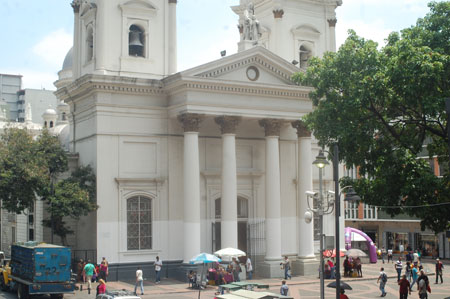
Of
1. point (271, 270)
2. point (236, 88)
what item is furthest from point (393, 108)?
point (271, 270)

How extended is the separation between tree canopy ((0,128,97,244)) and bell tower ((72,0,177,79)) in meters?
5.68

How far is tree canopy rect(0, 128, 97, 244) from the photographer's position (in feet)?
108

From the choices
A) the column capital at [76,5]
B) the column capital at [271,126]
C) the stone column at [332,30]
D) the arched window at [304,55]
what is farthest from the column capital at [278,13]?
the column capital at [76,5]

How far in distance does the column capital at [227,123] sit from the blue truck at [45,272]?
12.0 metres

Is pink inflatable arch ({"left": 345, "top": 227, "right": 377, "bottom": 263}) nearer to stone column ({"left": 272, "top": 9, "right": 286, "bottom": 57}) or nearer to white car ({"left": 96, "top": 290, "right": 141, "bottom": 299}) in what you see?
stone column ({"left": 272, "top": 9, "right": 286, "bottom": 57})

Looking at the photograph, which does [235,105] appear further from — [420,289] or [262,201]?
[420,289]

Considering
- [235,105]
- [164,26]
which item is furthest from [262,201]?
[164,26]

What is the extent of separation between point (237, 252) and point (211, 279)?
10.6 ft

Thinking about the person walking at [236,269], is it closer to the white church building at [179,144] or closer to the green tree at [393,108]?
the white church building at [179,144]

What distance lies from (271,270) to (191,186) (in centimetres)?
683

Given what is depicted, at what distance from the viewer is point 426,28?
77.7ft

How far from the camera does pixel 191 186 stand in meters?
35.5

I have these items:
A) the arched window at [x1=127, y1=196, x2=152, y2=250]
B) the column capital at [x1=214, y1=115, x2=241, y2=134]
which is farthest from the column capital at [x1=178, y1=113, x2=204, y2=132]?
the arched window at [x1=127, y1=196, x2=152, y2=250]

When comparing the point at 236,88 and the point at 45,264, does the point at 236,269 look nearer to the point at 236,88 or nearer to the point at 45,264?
the point at 236,88
